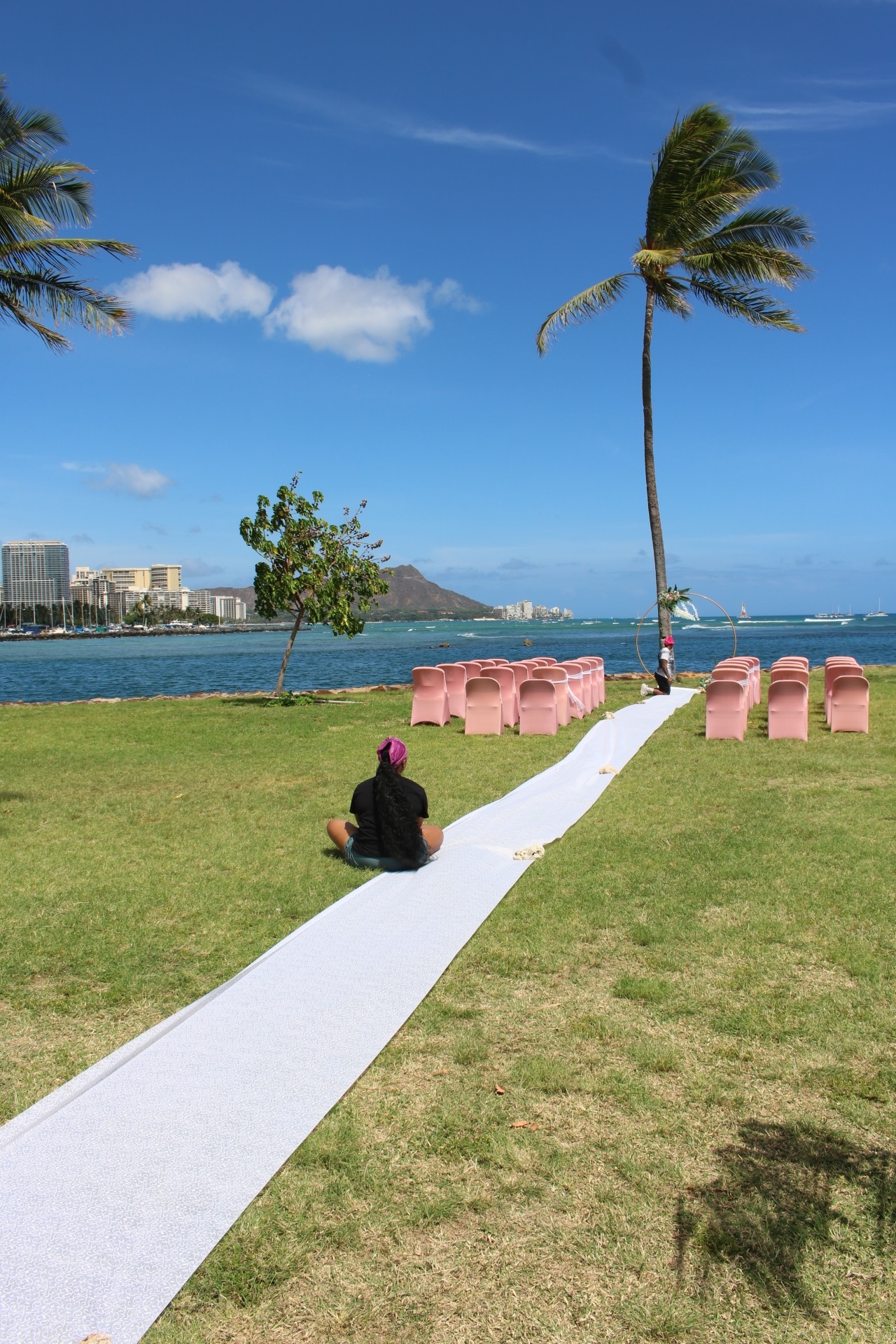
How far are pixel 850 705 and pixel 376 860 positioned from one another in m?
9.58

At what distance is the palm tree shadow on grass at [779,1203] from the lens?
2.66 metres

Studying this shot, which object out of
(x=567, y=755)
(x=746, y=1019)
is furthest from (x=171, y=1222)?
(x=567, y=755)

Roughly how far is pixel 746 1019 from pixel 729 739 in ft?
31.4

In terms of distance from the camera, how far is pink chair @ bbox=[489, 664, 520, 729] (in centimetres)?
1562

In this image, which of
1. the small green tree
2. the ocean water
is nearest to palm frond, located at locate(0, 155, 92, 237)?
the small green tree

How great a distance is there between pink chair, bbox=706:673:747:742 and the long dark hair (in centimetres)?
753

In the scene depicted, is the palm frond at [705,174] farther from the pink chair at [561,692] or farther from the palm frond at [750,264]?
the pink chair at [561,692]

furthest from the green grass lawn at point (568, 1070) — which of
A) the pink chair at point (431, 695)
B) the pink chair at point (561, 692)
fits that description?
the pink chair at point (431, 695)

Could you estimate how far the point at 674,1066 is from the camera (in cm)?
376

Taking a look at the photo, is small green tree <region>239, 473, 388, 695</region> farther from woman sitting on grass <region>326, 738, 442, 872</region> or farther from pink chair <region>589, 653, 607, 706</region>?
woman sitting on grass <region>326, 738, 442, 872</region>

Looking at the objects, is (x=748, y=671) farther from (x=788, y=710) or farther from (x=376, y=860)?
(x=376, y=860)

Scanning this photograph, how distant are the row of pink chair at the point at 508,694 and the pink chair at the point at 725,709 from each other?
2.38m

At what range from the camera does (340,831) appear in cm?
722

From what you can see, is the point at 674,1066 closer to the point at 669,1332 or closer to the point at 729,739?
the point at 669,1332
